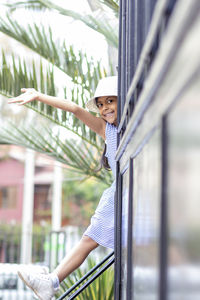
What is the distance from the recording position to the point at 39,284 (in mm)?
2779

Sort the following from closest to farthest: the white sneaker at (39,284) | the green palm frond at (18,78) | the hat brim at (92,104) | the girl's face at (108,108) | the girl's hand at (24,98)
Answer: the girl's hand at (24,98) → the white sneaker at (39,284) → the girl's face at (108,108) → the hat brim at (92,104) → the green palm frond at (18,78)

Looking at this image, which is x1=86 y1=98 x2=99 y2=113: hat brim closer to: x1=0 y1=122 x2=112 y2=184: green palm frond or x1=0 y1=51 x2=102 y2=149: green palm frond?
x1=0 y1=51 x2=102 y2=149: green palm frond

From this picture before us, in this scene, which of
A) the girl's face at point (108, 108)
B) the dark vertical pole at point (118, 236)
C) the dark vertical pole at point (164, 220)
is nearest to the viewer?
the dark vertical pole at point (164, 220)

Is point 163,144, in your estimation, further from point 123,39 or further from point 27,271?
point 27,271

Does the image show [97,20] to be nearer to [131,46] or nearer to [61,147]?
[61,147]

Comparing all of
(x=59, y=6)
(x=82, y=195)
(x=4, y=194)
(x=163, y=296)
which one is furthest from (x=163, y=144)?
(x=4, y=194)

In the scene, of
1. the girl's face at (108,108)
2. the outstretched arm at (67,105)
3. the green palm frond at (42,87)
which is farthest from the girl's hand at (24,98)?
the green palm frond at (42,87)

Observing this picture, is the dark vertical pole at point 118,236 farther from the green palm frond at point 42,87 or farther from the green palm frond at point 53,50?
the green palm frond at point 53,50

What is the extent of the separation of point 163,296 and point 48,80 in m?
3.25

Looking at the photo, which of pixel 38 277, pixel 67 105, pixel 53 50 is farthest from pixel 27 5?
pixel 38 277

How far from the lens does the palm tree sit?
4.04 metres

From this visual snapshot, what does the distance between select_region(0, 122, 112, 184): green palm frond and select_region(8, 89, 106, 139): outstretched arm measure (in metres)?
1.24

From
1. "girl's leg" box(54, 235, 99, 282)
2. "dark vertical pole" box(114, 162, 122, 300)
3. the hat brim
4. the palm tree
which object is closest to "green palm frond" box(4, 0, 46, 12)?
the palm tree

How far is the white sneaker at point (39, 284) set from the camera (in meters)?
2.76
